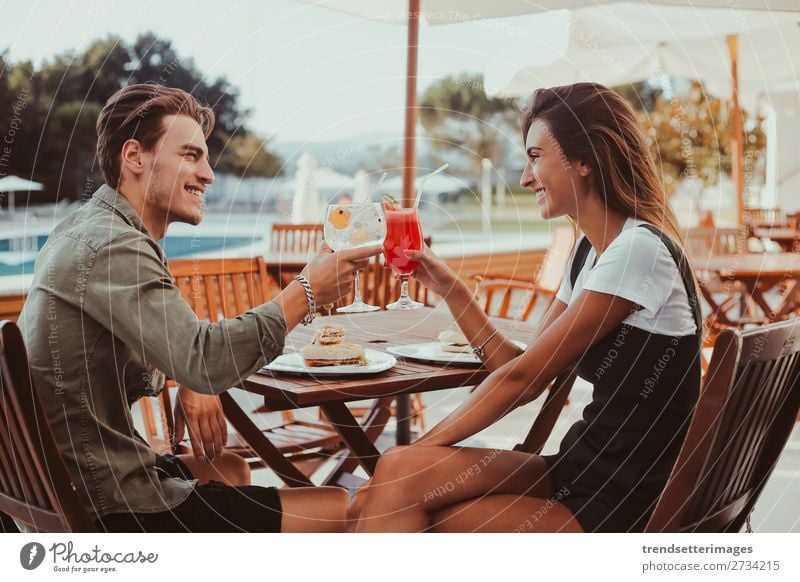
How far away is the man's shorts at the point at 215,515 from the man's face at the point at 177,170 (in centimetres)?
50

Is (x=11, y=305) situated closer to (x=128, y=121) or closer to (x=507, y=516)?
(x=128, y=121)

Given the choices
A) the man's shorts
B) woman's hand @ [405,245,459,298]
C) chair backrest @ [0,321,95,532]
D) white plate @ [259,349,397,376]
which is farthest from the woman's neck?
chair backrest @ [0,321,95,532]

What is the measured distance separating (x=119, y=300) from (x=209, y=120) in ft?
1.70

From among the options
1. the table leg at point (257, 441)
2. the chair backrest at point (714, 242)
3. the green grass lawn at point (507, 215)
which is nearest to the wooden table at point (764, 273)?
the chair backrest at point (714, 242)

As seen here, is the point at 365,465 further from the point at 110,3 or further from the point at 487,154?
the point at 487,154

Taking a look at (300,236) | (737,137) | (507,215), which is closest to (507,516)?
(300,236)

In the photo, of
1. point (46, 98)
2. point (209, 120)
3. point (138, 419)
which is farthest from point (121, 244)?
point (46, 98)

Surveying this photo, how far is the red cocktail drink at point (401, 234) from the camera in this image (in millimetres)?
1826

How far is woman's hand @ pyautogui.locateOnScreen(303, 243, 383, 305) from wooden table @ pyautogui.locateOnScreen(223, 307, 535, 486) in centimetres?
26

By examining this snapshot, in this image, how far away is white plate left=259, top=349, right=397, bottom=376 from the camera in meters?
1.82

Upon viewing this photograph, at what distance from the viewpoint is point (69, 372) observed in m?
1.41

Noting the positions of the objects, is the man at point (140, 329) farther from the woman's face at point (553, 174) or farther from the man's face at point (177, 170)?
the woman's face at point (553, 174)

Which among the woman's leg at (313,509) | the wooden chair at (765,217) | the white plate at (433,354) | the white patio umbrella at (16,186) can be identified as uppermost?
the white patio umbrella at (16,186)

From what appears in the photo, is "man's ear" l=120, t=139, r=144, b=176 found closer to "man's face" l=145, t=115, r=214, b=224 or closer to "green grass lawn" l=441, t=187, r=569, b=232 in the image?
"man's face" l=145, t=115, r=214, b=224
